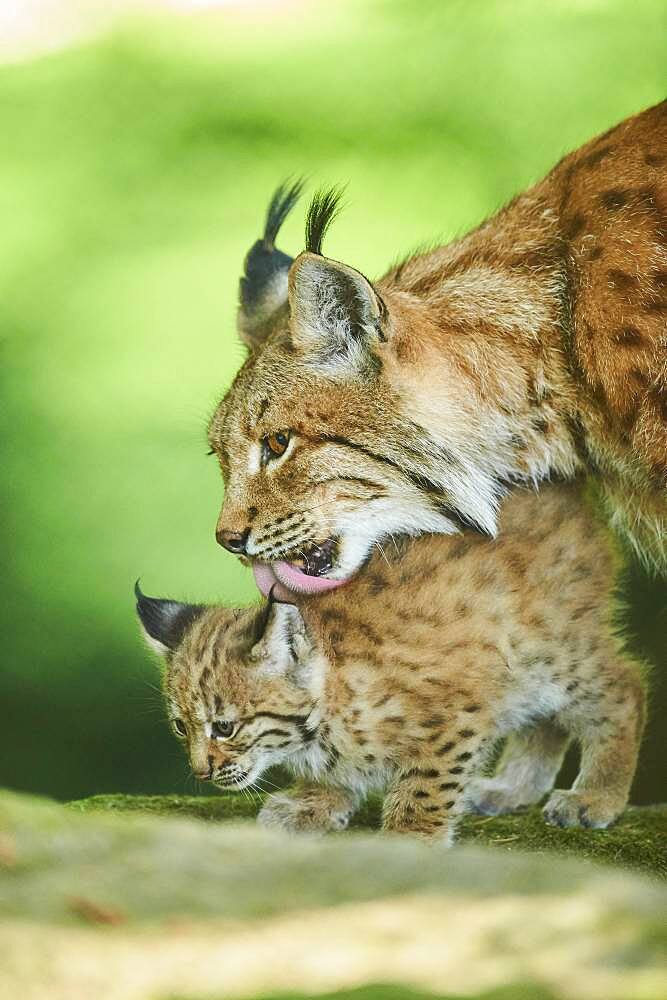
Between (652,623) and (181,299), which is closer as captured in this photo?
(652,623)

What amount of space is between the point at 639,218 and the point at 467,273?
14.0 inches

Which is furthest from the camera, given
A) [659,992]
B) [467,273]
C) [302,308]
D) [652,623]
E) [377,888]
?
[652,623]

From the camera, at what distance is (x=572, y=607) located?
2.66 meters

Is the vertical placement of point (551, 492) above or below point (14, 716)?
above

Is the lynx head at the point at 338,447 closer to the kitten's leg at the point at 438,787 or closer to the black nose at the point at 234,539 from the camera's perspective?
the black nose at the point at 234,539

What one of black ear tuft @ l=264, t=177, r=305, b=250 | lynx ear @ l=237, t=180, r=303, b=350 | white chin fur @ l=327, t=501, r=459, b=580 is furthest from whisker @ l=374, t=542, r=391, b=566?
black ear tuft @ l=264, t=177, r=305, b=250

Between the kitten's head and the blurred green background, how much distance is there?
101 cm

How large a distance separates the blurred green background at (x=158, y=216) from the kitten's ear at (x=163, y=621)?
843 millimetres

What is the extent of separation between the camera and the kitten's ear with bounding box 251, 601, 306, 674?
248 cm

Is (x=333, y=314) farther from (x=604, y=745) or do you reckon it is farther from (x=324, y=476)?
(x=604, y=745)

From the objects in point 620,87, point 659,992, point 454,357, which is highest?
point 620,87

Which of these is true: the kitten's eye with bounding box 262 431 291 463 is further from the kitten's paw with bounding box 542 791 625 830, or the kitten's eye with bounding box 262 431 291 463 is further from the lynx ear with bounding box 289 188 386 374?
the kitten's paw with bounding box 542 791 625 830

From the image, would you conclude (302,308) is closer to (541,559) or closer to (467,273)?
(467,273)

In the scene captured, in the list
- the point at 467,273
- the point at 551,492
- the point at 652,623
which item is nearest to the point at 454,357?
the point at 467,273
